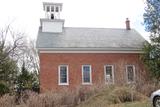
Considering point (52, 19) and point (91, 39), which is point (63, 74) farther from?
point (52, 19)

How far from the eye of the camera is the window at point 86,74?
3989cm

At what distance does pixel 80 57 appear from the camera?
4028 centimetres

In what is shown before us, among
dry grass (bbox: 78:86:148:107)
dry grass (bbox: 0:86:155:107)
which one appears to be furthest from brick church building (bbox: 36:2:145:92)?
dry grass (bbox: 78:86:148:107)

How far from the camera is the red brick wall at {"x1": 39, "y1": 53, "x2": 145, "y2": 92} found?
39.0m

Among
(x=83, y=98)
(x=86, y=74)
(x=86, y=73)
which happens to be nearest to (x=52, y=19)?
(x=86, y=73)

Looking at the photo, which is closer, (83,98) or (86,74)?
(83,98)

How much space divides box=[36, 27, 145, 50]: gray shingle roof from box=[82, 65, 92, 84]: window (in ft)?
7.27

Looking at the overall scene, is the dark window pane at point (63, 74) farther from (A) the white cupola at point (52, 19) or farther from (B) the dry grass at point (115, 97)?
(B) the dry grass at point (115, 97)

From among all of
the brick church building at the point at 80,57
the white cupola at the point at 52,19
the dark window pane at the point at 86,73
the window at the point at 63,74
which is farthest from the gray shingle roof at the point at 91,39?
the dark window pane at the point at 86,73

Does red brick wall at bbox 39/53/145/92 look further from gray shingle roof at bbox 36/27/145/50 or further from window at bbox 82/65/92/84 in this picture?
gray shingle roof at bbox 36/27/145/50

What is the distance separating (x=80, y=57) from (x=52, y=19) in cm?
654

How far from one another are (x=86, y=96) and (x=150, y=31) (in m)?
13.4

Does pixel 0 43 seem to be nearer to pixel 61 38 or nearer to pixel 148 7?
pixel 61 38

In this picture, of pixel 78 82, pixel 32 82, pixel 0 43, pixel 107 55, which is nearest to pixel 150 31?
pixel 107 55
